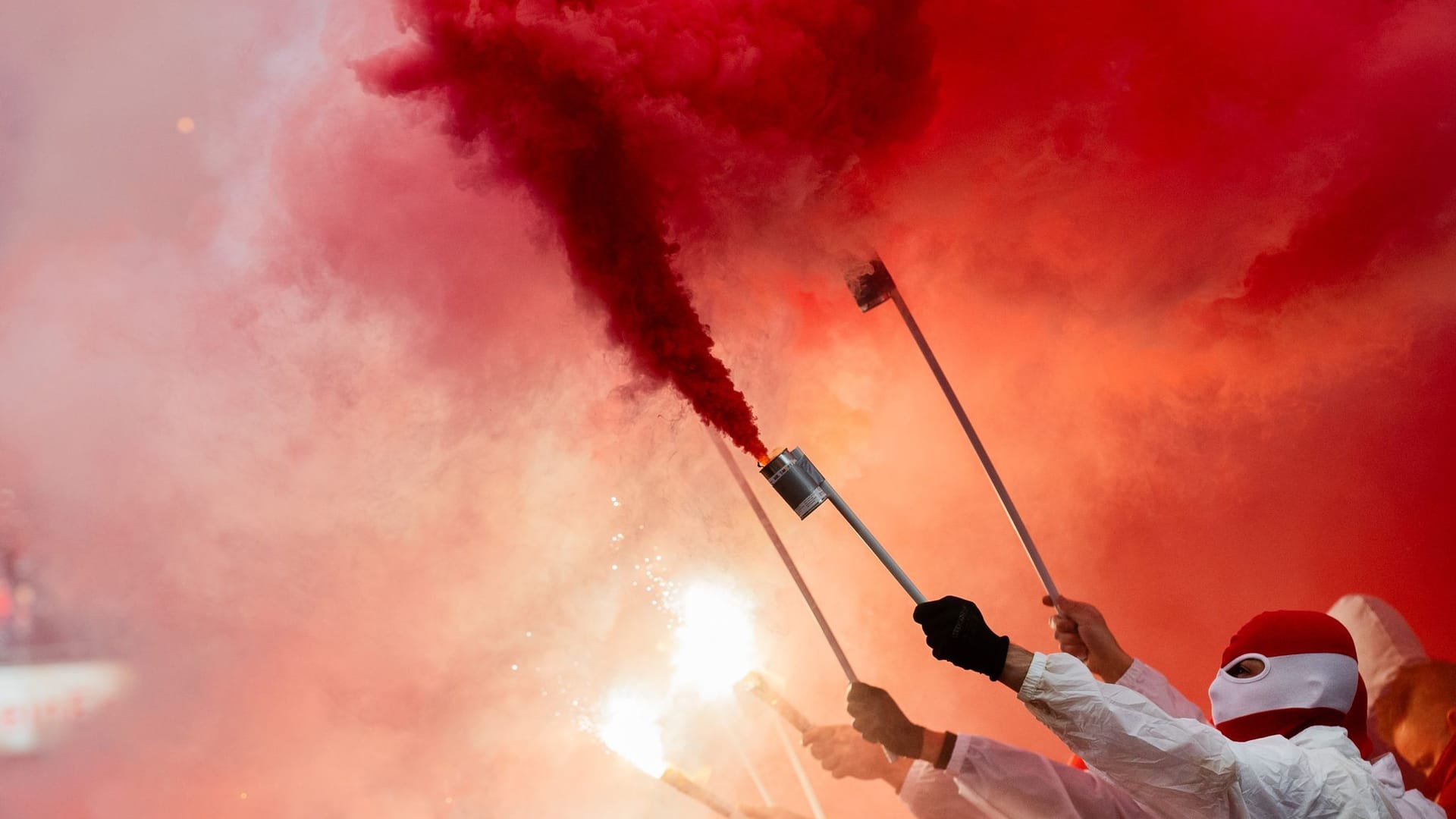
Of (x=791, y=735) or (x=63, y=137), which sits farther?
(x=791, y=735)

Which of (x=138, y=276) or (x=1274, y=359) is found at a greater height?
(x=138, y=276)

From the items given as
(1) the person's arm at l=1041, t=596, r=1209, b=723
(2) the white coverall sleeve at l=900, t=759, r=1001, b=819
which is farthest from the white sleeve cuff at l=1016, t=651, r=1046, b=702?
(2) the white coverall sleeve at l=900, t=759, r=1001, b=819

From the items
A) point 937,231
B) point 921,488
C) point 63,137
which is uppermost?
point 63,137

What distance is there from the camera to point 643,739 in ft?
15.7

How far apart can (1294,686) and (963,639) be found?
102 cm

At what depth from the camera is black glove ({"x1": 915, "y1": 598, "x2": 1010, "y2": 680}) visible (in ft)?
6.58

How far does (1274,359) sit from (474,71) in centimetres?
375

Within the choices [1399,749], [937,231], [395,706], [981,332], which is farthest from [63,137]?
[1399,749]

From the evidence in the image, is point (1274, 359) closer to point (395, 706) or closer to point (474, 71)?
point (474, 71)

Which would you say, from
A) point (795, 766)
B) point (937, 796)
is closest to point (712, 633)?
point (795, 766)

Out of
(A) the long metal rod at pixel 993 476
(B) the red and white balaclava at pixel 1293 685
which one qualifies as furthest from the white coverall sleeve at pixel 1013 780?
(B) the red and white balaclava at pixel 1293 685

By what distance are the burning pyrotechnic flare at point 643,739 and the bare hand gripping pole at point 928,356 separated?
187 centimetres

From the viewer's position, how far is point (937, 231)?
174 inches

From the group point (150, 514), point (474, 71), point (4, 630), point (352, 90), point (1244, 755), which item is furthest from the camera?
point (4, 630)
